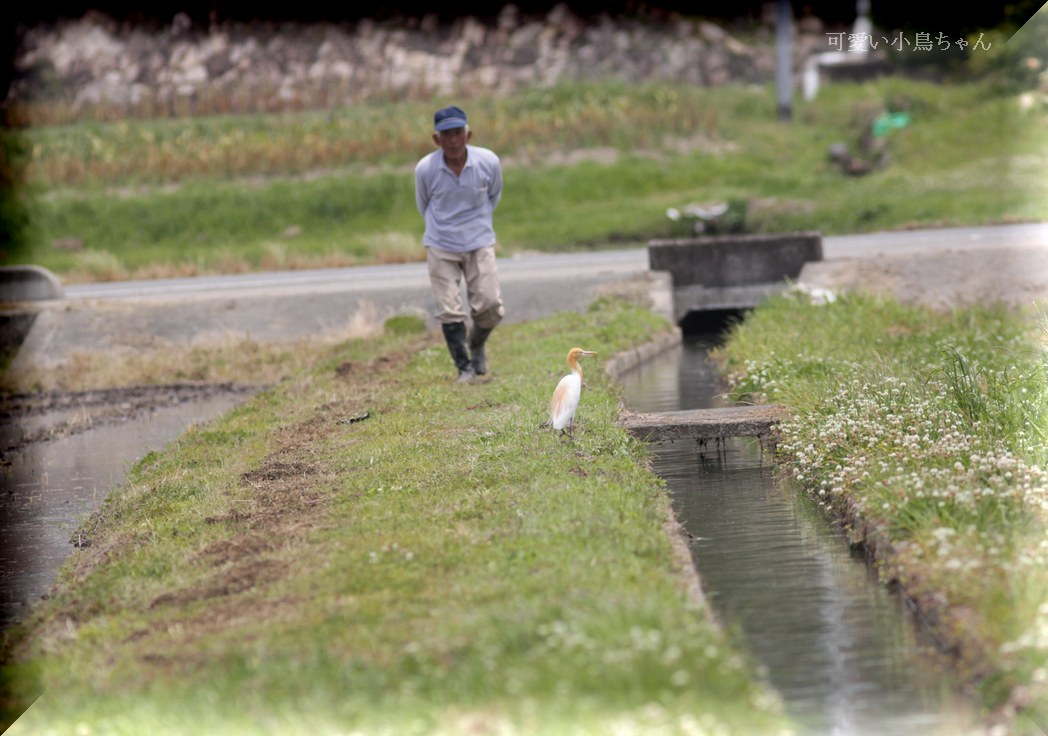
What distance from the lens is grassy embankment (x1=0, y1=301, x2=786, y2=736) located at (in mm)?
5160

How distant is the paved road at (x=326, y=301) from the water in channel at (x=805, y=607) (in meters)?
8.80

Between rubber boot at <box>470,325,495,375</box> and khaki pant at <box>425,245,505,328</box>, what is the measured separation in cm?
34

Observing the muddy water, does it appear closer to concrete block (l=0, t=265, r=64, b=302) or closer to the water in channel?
the water in channel

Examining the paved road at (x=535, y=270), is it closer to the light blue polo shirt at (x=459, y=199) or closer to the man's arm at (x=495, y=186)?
the man's arm at (x=495, y=186)

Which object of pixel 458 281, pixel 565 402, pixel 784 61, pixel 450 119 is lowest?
pixel 565 402

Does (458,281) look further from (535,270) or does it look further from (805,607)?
(535,270)

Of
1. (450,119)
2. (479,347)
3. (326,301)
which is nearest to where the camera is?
(450,119)

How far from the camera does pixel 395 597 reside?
6504 millimetres

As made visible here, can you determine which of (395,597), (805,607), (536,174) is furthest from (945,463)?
(536,174)

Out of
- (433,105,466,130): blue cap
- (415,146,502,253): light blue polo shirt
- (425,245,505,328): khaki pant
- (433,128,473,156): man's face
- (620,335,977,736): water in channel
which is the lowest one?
(620,335,977,736): water in channel

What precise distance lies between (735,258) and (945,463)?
12827 millimetres

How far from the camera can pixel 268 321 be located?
20031 millimetres

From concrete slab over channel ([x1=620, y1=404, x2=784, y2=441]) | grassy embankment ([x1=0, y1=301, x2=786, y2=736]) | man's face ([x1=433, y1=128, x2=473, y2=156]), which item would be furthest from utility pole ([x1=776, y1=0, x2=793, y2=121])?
grassy embankment ([x1=0, y1=301, x2=786, y2=736])

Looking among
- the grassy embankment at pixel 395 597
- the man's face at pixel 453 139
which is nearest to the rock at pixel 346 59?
the man's face at pixel 453 139
